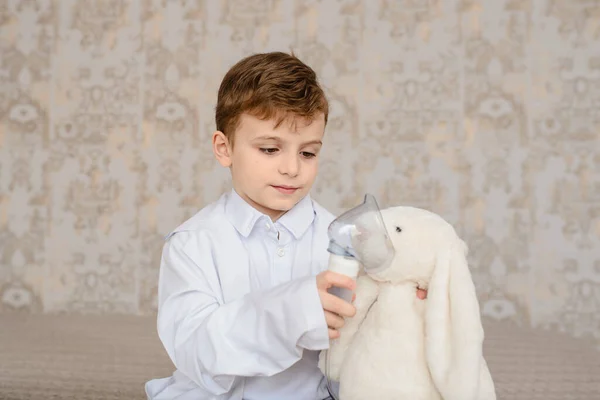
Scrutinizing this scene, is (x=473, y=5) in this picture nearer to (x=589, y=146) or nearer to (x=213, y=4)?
(x=589, y=146)

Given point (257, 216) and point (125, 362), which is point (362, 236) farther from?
point (125, 362)

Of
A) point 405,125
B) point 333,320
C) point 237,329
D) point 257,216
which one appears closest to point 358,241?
point 333,320

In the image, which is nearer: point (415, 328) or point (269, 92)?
point (415, 328)

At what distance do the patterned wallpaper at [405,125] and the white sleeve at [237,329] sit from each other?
1803mm

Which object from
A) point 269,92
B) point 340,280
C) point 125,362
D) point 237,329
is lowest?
point 125,362

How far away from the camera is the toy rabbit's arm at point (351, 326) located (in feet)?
3.19

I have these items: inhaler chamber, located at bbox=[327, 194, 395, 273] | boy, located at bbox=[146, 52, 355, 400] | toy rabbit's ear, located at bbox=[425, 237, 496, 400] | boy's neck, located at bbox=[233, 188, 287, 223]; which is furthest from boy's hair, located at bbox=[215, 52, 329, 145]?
toy rabbit's ear, located at bbox=[425, 237, 496, 400]

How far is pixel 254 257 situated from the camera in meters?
1.19

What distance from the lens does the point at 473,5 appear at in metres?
2.87

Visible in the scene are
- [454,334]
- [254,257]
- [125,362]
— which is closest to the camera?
[454,334]

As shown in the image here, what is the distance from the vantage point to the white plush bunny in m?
0.85

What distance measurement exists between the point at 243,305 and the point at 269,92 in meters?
0.35

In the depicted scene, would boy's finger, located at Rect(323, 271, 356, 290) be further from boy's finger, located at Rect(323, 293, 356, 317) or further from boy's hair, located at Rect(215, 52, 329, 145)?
boy's hair, located at Rect(215, 52, 329, 145)

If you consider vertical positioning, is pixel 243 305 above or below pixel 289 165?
below
